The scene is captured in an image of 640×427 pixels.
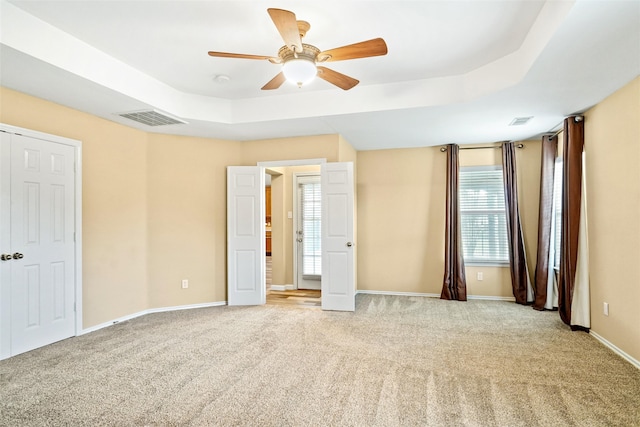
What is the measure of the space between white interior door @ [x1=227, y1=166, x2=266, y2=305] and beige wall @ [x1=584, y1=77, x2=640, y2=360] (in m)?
4.13

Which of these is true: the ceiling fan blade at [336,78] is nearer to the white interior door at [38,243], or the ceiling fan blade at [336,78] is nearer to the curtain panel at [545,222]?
the white interior door at [38,243]

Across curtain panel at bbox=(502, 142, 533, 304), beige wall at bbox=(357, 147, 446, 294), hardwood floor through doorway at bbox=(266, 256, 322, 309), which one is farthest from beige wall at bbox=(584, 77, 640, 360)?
hardwood floor through doorway at bbox=(266, 256, 322, 309)

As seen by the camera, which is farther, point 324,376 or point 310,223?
point 310,223

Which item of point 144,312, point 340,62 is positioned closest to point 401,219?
point 340,62

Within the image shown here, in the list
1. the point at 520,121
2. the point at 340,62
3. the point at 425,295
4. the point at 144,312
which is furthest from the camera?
the point at 425,295

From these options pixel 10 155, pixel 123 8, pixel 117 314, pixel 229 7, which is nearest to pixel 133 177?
pixel 10 155

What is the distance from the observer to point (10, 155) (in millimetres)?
3238

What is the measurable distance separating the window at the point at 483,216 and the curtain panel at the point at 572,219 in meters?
1.46

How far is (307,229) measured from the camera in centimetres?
641

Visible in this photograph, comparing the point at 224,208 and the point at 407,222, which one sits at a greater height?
the point at 224,208

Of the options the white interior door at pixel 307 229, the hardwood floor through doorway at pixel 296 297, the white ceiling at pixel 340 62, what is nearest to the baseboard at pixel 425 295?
the hardwood floor through doorway at pixel 296 297

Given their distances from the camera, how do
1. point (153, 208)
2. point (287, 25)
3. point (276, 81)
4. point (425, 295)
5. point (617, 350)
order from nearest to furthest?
point (287, 25) → point (276, 81) → point (617, 350) → point (153, 208) → point (425, 295)

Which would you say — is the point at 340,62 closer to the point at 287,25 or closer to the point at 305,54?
the point at 305,54

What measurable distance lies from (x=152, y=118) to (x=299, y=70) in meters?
2.46
